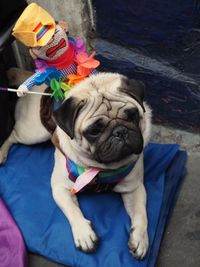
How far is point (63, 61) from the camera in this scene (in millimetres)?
2104

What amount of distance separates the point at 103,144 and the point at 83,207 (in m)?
0.50

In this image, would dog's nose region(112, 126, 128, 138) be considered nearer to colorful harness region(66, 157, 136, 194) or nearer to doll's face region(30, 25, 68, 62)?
colorful harness region(66, 157, 136, 194)

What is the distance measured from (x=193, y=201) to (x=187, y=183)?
0.40 ft

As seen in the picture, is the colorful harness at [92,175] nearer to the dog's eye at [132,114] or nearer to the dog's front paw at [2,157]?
the dog's eye at [132,114]

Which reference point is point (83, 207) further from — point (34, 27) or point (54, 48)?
point (34, 27)

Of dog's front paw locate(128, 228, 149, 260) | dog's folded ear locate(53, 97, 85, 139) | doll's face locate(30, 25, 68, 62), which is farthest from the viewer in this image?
doll's face locate(30, 25, 68, 62)

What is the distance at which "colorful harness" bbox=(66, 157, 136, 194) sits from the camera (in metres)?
1.95

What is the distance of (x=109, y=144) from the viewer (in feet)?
5.70

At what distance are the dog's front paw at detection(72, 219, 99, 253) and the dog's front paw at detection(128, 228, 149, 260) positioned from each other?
0.50 feet

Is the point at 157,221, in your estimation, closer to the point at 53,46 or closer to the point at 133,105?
the point at 133,105

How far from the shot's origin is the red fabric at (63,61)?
2097 millimetres

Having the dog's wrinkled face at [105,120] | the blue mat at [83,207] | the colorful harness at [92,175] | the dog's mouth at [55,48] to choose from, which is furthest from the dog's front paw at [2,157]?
the dog's wrinkled face at [105,120]

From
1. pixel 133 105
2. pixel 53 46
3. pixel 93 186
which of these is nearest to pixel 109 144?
pixel 133 105

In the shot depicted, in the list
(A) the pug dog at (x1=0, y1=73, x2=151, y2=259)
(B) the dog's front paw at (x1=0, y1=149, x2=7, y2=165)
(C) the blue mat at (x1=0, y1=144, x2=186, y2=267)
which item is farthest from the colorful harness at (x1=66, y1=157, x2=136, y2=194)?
(B) the dog's front paw at (x1=0, y1=149, x2=7, y2=165)
